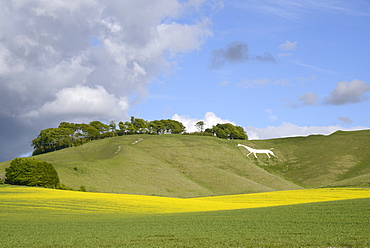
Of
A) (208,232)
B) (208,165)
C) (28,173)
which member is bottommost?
(208,232)

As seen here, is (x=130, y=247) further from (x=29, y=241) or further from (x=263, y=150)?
(x=263, y=150)

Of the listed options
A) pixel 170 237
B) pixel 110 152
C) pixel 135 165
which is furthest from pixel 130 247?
pixel 110 152

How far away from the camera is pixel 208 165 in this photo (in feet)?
360

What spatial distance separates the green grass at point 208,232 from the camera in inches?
630

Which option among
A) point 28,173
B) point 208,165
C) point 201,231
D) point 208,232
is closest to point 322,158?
point 208,165

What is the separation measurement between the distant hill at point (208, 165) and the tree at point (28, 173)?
7269mm

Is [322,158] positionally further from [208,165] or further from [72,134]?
[72,134]

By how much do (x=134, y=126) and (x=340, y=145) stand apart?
104 meters

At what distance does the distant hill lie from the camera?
78.2 meters

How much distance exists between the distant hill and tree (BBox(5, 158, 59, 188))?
7269mm

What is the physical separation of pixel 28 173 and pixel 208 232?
156 ft

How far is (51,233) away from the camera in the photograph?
20203mm

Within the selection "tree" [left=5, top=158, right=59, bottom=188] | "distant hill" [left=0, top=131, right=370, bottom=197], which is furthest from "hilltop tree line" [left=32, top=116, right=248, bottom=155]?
"tree" [left=5, top=158, right=59, bottom=188]

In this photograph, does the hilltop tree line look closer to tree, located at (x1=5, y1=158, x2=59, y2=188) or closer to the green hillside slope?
the green hillside slope
